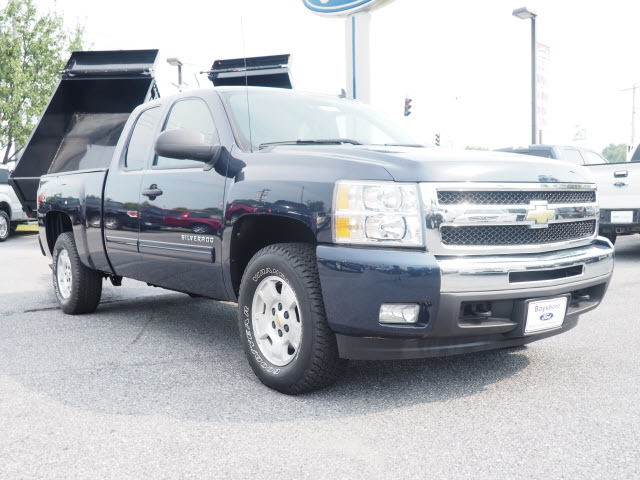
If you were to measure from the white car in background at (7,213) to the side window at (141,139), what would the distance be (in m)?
12.4

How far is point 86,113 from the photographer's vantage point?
970cm

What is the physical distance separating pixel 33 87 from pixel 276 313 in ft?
76.7

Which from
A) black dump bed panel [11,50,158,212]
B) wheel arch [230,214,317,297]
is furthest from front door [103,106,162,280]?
Answer: black dump bed panel [11,50,158,212]

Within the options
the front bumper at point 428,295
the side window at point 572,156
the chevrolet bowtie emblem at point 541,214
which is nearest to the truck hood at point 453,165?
the chevrolet bowtie emblem at point 541,214

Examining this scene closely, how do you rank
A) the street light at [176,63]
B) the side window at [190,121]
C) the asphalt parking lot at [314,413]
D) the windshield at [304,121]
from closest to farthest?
the asphalt parking lot at [314,413] → the windshield at [304,121] → the side window at [190,121] → the street light at [176,63]

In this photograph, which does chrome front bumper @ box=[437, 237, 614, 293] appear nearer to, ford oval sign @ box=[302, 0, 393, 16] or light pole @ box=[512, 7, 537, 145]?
ford oval sign @ box=[302, 0, 393, 16]

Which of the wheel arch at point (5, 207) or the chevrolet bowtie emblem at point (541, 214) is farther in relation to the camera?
the wheel arch at point (5, 207)

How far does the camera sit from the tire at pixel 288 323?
3307mm

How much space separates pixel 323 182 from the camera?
130 inches

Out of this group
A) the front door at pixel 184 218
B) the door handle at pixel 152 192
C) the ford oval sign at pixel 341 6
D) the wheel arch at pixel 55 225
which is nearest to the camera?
the front door at pixel 184 218

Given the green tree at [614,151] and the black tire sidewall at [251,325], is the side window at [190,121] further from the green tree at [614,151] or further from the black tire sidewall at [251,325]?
the green tree at [614,151]

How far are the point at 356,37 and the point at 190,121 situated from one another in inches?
434

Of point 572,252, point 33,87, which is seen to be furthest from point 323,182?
point 33,87

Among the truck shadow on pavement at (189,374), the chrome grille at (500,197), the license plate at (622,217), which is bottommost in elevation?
the truck shadow on pavement at (189,374)
